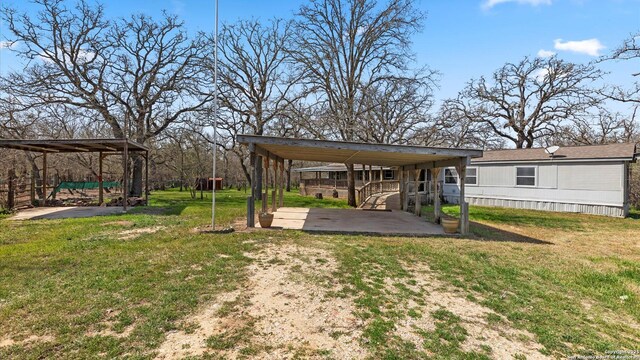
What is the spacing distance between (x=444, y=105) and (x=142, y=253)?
997 inches

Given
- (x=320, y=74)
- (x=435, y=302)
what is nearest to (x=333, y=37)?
(x=320, y=74)

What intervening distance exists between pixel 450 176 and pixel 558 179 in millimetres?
6000

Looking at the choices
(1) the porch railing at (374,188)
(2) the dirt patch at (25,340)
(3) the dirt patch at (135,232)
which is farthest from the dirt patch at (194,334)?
(1) the porch railing at (374,188)

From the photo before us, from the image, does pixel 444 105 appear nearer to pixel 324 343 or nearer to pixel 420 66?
pixel 420 66

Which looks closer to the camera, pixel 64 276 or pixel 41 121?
pixel 64 276

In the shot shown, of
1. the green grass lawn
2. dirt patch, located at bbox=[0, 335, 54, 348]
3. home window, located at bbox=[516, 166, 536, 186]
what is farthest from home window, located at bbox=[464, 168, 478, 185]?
dirt patch, located at bbox=[0, 335, 54, 348]

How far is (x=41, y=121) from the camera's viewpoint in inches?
795

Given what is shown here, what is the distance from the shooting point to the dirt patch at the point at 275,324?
9.71ft

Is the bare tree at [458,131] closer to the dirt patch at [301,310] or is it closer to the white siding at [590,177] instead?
the white siding at [590,177]

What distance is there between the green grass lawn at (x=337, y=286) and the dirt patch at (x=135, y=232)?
0.05m

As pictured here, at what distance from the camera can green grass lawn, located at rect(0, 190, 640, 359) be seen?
313 cm

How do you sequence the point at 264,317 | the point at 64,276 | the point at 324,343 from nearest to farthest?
1. the point at 324,343
2. the point at 264,317
3. the point at 64,276

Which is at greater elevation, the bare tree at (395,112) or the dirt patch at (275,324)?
the bare tree at (395,112)

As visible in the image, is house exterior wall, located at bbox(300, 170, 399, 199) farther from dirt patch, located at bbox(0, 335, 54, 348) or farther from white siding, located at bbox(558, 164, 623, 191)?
dirt patch, located at bbox(0, 335, 54, 348)
